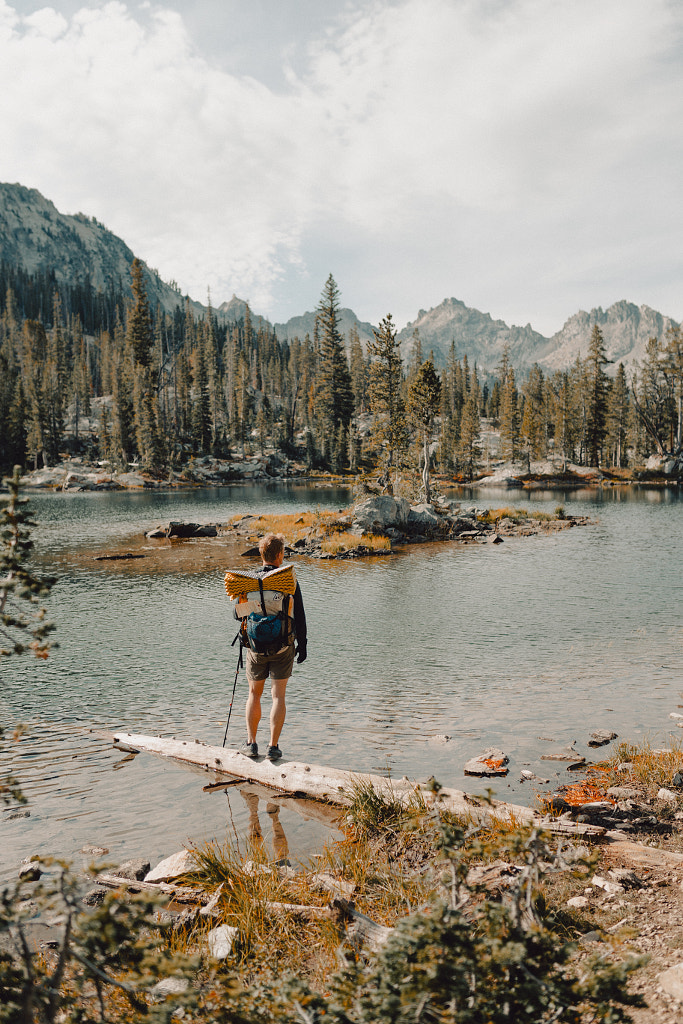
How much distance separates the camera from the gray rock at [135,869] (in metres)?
6.04

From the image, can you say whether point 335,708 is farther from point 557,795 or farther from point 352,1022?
point 352,1022

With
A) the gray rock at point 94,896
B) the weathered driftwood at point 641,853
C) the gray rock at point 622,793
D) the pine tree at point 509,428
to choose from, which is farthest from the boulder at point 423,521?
the pine tree at point 509,428

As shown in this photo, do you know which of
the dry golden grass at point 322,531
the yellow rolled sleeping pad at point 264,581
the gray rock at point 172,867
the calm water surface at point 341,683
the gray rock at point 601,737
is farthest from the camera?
the dry golden grass at point 322,531

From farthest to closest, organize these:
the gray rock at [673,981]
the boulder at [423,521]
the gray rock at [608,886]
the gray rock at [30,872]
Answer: the boulder at [423,521] < the gray rock at [30,872] < the gray rock at [608,886] < the gray rock at [673,981]

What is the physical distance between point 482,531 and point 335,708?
32.4 m

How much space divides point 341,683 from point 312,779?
5.64 meters

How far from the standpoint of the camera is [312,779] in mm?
7555

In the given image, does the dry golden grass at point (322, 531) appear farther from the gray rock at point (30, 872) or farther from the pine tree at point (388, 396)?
the gray rock at point (30, 872)

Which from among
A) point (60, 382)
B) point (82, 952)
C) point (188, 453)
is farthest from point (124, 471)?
point (82, 952)

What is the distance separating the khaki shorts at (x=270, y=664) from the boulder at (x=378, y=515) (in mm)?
29092

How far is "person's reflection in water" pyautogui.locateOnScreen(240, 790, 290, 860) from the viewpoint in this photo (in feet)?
21.1

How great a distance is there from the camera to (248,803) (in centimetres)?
768

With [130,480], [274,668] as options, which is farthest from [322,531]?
[130,480]

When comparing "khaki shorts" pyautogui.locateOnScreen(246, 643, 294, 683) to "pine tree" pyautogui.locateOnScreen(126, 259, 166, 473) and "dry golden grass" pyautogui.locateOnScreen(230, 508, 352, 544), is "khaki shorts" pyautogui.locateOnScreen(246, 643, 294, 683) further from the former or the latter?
"pine tree" pyautogui.locateOnScreen(126, 259, 166, 473)
